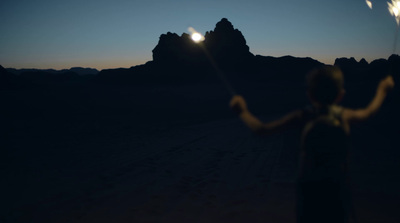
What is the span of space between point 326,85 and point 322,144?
450mm

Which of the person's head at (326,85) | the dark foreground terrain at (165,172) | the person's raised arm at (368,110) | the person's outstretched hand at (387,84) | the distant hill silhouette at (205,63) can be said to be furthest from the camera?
the distant hill silhouette at (205,63)

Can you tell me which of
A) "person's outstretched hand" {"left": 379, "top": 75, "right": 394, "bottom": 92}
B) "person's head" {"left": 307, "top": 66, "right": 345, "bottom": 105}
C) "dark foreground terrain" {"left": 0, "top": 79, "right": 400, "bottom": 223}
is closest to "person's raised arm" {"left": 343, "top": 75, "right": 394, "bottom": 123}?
"person's outstretched hand" {"left": 379, "top": 75, "right": 394, "bottom": 92}

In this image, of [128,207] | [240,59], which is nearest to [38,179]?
[128,207]

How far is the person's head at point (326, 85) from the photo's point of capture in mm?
1928

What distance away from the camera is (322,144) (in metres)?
1.94

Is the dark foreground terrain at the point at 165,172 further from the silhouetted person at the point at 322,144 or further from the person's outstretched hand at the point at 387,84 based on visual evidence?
the person's outstretched hand at the point at 387,84

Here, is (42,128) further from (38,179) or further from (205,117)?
(205,117)

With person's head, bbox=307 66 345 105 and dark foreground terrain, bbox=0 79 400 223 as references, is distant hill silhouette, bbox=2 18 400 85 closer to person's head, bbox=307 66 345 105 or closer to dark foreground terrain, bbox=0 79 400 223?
dark foreground terrain, bbox=0 79 400 223

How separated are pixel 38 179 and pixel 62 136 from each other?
4.65 m

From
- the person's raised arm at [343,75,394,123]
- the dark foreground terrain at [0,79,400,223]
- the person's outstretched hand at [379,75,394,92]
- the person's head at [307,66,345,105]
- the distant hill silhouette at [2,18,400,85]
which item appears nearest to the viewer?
the person's head at [307,66,345,105]

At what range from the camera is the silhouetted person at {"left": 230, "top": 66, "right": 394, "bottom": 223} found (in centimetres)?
194

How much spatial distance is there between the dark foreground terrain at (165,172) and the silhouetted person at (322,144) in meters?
2.64

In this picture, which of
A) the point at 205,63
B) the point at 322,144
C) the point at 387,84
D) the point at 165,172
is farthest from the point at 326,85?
the point at 205,63

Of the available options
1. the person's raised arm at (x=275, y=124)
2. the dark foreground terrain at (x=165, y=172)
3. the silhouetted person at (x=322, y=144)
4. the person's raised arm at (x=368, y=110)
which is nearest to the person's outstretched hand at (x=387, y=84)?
the person's raised arm at (x=368, y=110)
